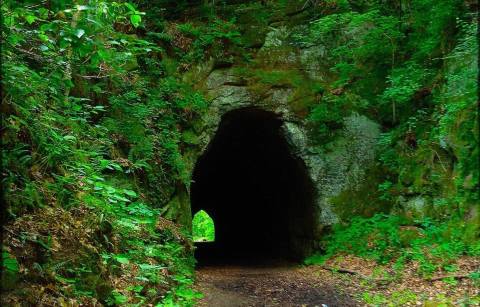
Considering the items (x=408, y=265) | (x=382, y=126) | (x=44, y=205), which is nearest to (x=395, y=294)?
(x=408, y=265)

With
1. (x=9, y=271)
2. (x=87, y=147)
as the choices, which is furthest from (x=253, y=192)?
(x=9, y=271)

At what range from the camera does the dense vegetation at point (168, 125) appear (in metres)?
3.48

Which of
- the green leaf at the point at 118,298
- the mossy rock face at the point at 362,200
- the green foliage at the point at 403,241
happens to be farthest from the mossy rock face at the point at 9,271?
the mossy rock face at the point at 362,200

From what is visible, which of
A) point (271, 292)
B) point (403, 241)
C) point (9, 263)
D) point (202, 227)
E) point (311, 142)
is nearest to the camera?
point (9, 263)

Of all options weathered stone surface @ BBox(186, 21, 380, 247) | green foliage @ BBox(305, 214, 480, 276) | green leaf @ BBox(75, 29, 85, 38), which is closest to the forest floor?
green foliage @ BBox(305, 214, 480, 276)

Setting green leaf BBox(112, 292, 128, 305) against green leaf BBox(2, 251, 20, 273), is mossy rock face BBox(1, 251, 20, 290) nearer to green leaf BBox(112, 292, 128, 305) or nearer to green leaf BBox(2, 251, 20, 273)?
green leaf BBox(2, 251, 20, 273)

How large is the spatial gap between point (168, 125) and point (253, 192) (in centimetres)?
970

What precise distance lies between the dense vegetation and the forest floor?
528mm

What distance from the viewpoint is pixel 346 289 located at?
701 cm

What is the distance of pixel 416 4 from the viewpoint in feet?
33.8

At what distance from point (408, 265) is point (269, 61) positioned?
7241 mm

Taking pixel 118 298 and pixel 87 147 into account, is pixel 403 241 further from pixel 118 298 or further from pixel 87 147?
pixel 87 147

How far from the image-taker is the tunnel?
12477 millimetres

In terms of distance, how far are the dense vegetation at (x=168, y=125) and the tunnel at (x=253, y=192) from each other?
1481 millimetres
